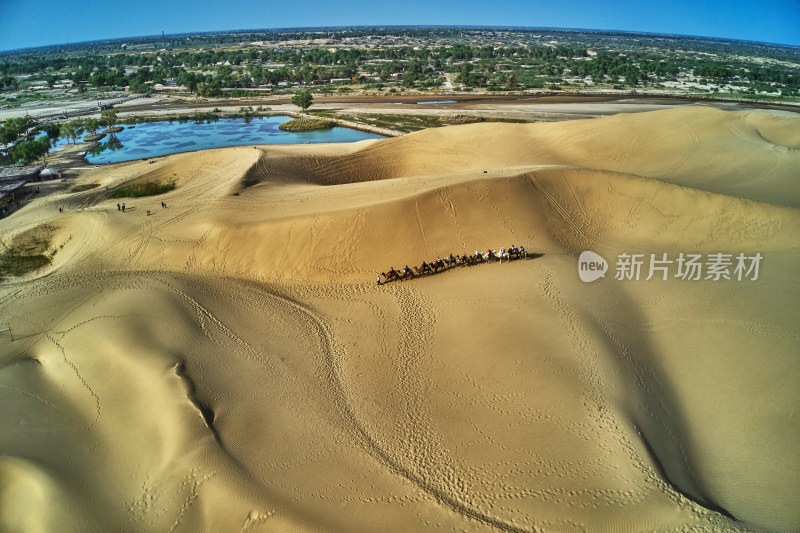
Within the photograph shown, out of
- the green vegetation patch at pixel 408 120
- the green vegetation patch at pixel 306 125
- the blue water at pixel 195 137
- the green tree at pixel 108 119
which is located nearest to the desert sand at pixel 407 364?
the blue water at pixel 195 137

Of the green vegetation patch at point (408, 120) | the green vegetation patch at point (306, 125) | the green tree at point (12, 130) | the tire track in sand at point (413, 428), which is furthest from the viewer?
the green vegetation patch at point (306, 125)

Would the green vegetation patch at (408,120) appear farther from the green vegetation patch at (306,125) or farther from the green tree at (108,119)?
the green tree at (108,119)

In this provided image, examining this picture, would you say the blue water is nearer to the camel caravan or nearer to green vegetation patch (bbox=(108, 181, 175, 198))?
green vegetation patch (bbox=(108, 181, 175, 198))

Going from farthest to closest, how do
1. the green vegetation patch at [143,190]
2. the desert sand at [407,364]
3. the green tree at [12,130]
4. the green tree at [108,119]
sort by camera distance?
the green tree at [108,119] < the green tree at [12,130] < the green vegetation patch at [143,190] < the desert sand at [407,364]

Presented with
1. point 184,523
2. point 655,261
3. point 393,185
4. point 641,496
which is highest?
point 393,185

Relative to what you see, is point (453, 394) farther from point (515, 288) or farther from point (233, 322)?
point (233, 322)

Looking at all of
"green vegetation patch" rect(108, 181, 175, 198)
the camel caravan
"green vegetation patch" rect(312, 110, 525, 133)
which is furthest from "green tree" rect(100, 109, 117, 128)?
the camel caravan

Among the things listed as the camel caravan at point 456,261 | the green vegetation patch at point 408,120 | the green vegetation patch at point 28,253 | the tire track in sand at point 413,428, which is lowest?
the tire track in sand at point 413,428

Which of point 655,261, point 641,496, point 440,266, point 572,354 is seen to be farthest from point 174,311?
point 655,261
